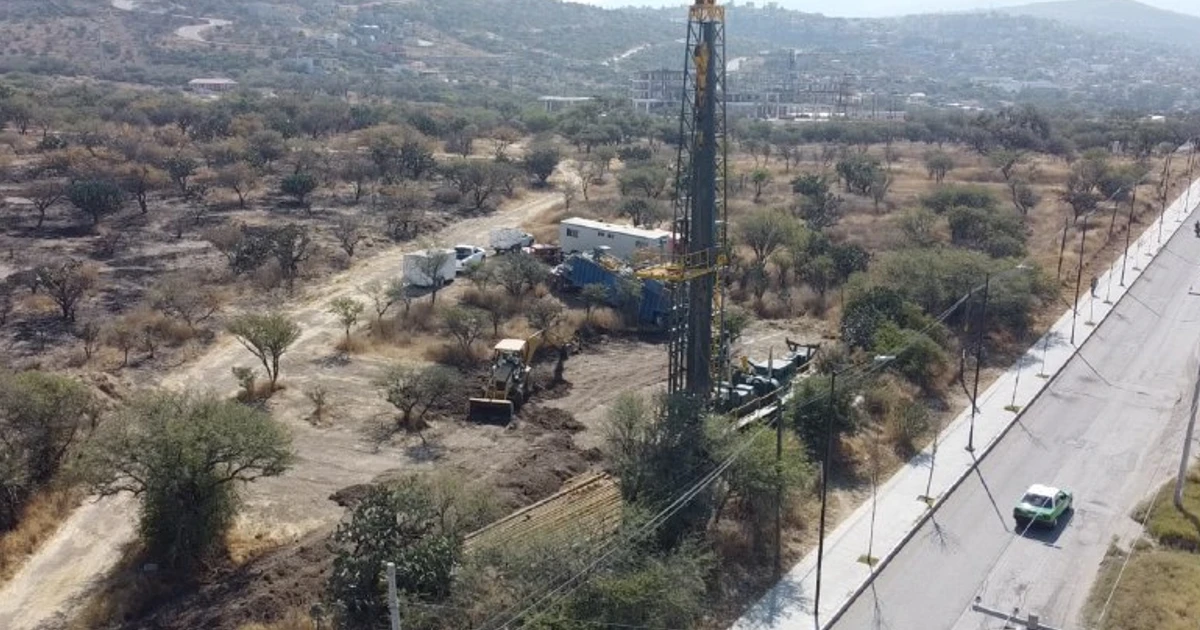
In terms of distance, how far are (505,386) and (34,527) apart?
555 inches

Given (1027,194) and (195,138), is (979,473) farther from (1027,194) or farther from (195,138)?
(195,138)

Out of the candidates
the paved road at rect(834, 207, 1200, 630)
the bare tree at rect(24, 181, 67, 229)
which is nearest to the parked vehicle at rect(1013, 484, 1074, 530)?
the paved road at rect(834, 207, 1200, 630)

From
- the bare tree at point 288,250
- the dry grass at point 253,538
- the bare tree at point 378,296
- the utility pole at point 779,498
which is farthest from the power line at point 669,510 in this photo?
the bare tree at point 288,250

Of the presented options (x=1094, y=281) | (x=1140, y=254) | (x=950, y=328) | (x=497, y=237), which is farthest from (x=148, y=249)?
(x=1140, y=254)

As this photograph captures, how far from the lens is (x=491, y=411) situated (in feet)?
106

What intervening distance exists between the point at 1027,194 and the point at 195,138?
221 ft

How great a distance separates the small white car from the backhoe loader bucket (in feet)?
51.0

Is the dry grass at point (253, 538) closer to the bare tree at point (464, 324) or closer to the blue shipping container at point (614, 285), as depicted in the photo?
the bare tree at point (464, 324)

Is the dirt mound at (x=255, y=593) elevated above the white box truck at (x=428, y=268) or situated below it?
below

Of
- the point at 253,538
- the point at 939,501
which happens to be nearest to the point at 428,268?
the point at 253,538

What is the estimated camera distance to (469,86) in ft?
572

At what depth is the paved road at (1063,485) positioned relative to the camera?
2200cm

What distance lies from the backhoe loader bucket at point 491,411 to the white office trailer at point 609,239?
15861mm

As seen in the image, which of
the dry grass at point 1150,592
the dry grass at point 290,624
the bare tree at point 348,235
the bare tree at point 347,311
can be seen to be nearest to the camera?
the dry grass at point 290,624
